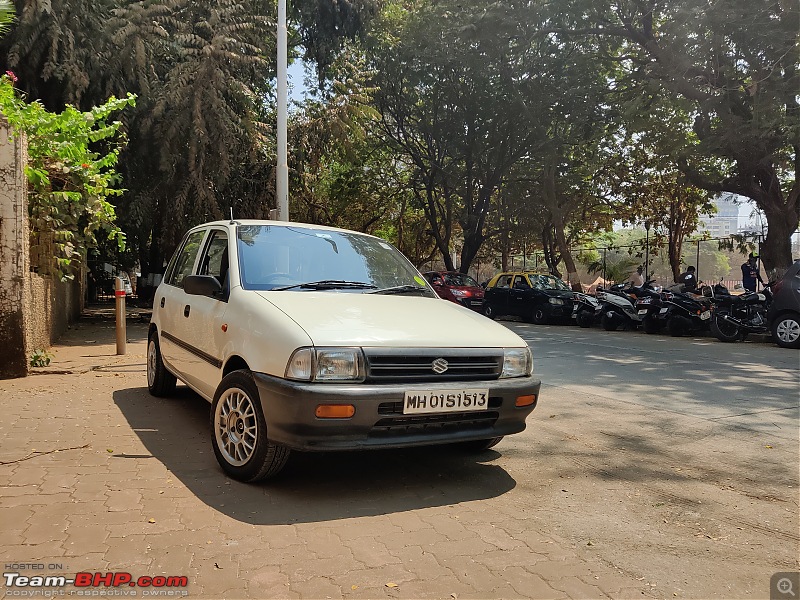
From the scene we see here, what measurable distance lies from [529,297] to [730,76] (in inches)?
312

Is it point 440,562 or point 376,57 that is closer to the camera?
point 440,562

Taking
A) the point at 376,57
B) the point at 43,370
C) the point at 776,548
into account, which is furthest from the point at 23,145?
the point at 376,57

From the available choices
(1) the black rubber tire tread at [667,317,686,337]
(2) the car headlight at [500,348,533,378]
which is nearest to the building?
(1) the black rubber tire tread at [667,317,686,337]

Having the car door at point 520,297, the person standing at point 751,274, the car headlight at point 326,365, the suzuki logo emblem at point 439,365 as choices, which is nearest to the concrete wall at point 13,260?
the car headlight at point 326,365

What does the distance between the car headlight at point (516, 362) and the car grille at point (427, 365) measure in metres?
0.05

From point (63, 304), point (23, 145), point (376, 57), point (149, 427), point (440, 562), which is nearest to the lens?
point (440, 562)

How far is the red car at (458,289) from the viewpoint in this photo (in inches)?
895

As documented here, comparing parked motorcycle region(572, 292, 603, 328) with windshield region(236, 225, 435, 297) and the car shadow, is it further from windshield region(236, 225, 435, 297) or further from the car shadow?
the car shadow

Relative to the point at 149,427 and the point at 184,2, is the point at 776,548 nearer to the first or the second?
the point at 149,427

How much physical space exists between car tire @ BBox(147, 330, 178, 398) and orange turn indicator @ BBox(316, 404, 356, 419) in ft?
11.4

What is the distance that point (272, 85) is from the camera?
20.0 m

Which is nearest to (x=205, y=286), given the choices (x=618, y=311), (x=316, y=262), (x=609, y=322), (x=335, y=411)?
(x=316, y=262)

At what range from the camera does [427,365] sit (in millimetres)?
4004

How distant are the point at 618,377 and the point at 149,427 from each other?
586 centimetres
